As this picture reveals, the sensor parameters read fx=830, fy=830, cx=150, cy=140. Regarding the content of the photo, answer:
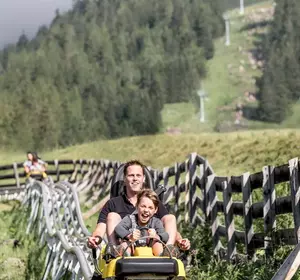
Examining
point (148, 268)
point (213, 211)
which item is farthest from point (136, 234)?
point (213, 211)

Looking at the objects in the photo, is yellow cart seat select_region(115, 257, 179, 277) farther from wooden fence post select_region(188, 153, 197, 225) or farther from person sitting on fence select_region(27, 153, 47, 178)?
person sitting on fence select_region(27, 153, 47, 178)

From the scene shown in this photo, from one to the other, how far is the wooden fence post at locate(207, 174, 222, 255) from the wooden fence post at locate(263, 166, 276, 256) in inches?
92.5

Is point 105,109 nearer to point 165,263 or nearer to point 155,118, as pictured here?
point 155,118

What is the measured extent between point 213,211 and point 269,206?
272 centimetres

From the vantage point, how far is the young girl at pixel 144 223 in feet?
20.9

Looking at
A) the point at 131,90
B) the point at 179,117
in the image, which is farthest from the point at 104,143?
the point at 179,117

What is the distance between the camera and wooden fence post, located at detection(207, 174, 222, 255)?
11.0 metres

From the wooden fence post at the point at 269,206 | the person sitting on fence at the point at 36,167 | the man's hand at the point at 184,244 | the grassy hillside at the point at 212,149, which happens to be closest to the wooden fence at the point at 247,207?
the wooden fence post at the point at 269,206

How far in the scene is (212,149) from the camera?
2961cm

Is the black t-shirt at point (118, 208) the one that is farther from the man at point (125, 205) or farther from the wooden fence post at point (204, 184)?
the wooden fence post at point (204, 184)

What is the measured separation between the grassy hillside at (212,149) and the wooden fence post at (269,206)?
9046 millimetres

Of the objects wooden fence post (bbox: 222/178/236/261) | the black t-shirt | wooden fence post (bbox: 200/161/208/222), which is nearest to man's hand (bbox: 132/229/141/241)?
the black t-shirt

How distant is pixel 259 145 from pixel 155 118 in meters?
125

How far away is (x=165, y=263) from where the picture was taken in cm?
586
